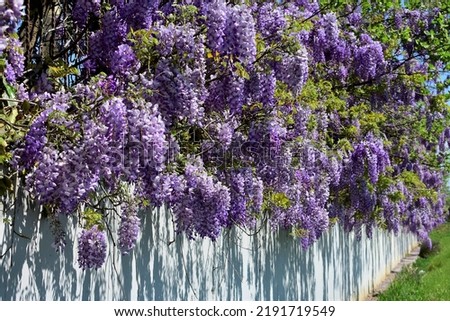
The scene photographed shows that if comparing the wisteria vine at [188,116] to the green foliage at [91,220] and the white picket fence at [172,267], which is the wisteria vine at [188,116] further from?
the white picket fence at [172,267]

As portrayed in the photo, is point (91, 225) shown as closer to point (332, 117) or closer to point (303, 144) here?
point (303, 144)

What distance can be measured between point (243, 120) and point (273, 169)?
1.68ft

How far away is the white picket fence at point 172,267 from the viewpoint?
4.18m

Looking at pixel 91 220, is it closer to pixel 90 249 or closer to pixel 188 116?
pixel 90 249

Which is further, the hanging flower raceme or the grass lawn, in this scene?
the grass lawn

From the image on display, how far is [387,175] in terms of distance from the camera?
36.0 ft

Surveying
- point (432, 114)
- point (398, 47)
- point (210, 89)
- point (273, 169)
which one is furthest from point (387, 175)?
point (210, 89)

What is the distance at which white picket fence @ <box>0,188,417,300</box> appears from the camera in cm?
418

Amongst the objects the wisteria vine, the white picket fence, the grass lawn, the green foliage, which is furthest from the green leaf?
the grass lawn

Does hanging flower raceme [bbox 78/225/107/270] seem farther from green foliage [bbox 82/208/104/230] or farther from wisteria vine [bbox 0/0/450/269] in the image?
green foliage [bbox 82/208/104/230]

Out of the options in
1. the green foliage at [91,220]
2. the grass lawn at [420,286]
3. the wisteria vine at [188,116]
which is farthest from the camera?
the grass lawn at [420,286]

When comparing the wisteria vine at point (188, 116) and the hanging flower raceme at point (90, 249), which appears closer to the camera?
the wisteria vine at point (188, 116)

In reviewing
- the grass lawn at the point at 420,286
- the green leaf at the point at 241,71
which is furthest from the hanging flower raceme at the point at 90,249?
the grass lawn at the point at 420,286

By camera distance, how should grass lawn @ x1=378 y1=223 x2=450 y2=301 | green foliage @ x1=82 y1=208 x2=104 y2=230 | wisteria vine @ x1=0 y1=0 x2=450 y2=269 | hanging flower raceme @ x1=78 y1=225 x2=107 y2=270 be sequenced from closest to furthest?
1. wisteria vine @ x1=0 y1=0 x2=450 y2=269
2. hanging flower raceme @ x1=78 y1=225 x2=107 y2=270
3. green foliage @ x1=82 y1=208 x2=104 y2=230
4. grass lawn @ x1=378 y1=223 x2=450 y2=301
